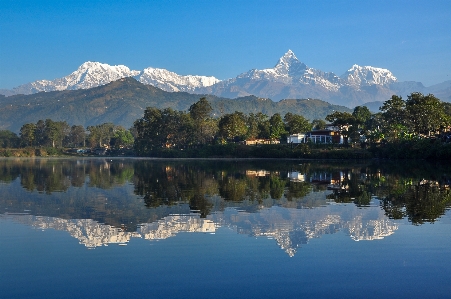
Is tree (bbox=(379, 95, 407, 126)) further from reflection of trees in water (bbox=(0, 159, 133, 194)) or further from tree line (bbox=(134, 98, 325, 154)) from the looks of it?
reflection of trees in water (bbox=(0, 159, 133, 194))

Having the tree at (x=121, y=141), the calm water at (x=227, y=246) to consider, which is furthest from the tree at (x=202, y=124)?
the calm water at (x=227, y=246)

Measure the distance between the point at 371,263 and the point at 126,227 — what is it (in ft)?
33.6

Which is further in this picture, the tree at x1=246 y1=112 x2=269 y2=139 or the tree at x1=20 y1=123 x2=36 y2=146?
the tree at x1=20 y1=123 x2=36 y2=146

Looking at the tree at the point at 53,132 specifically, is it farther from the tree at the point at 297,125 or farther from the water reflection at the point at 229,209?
the water reflection at the point at 229,209

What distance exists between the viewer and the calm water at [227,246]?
12.7 meters

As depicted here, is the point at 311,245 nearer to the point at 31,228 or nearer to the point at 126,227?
the point at 126,227

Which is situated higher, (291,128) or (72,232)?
(291,128)

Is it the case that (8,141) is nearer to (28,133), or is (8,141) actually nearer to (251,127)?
(28,133)

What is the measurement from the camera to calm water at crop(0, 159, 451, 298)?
12695mm

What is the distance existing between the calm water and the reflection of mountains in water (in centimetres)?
4

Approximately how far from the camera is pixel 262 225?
21453 millimetres

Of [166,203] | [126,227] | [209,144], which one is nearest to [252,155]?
[209,144]

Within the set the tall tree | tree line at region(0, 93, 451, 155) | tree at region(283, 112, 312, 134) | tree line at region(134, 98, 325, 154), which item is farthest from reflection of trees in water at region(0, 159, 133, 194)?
tree at region(283, 112, 312, 134)

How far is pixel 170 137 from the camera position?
428 ft
